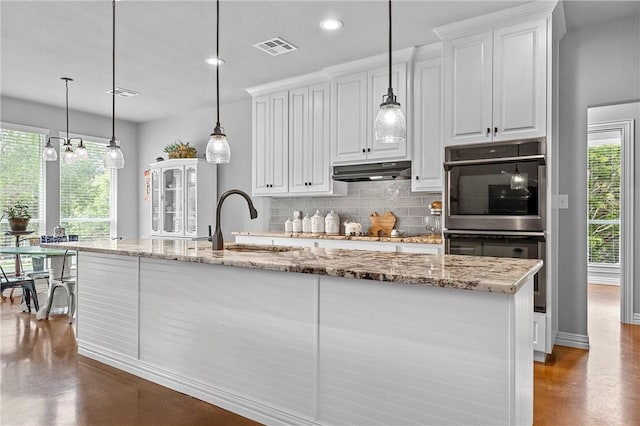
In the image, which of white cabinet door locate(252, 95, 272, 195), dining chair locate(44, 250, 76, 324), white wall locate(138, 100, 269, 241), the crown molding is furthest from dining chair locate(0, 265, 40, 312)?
the crown molding

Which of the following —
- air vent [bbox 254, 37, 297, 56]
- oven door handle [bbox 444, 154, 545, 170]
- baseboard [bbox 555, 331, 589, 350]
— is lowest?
baseboard [bbox 555, 331, 589, 350]

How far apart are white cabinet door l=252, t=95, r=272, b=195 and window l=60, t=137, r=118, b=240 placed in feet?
9.19

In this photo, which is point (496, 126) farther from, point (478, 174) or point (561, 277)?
point (561, 277)

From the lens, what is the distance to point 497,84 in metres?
3.22

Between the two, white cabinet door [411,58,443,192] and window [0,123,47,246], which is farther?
window [0,123,47,246]

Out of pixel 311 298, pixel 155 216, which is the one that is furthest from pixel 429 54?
pixel 155 216

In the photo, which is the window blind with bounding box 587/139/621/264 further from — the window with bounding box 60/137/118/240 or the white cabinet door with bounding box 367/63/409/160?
the window with bounding box 60/137/118/240

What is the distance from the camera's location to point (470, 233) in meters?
3.30

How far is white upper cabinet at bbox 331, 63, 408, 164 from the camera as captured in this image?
3.96 meters

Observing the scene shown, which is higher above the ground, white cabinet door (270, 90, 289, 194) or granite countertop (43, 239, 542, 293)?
white cabinet door (270, 90, 289, 194)

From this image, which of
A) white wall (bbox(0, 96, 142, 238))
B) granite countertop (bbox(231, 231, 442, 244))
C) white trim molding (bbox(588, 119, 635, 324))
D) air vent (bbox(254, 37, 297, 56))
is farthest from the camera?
white wall (bbox(0, 96, 142, 238))

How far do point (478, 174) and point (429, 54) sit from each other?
128cm

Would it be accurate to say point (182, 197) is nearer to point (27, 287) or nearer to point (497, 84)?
point (27, 287)

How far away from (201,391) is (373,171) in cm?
254
